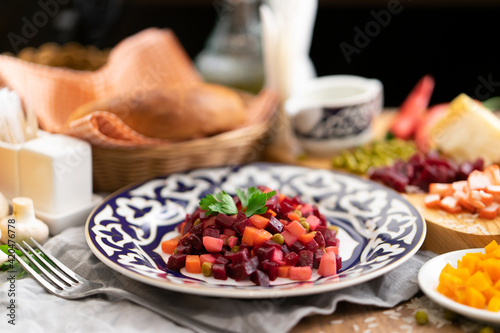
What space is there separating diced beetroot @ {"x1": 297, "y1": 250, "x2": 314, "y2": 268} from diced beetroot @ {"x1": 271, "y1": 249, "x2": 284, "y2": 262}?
0.05 metres

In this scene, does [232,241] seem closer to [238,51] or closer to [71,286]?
[71,286]

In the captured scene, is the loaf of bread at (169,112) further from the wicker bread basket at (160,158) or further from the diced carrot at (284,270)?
the diced carrot at (284,270)

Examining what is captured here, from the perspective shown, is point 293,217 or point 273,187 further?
point 273,187

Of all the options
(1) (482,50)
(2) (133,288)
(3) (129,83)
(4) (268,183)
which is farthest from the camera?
(1) (482,50)

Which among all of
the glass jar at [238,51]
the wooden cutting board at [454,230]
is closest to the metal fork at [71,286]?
the wooden cutting board at [454,230]

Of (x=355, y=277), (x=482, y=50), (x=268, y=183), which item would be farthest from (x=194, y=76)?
(x=482, y=50)

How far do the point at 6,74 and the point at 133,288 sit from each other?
996 millimetres

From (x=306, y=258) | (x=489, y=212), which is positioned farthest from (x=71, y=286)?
(x=489, y=212)

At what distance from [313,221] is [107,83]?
111 centimetres

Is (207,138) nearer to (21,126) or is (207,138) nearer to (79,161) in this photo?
(79,161)

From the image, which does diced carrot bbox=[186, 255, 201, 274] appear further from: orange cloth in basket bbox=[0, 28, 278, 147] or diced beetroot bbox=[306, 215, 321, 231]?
orange cloth in basket bbox=[0, 28, 278, 147]

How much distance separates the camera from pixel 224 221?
1.49 m

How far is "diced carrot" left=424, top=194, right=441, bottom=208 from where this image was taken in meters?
1.76

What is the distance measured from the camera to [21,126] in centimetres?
179
